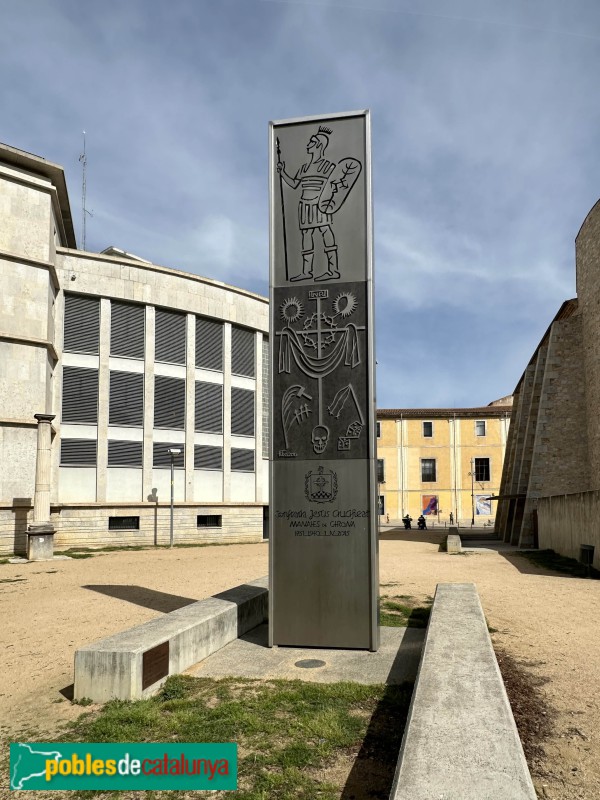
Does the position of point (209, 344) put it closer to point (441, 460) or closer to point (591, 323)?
point (591, 323)

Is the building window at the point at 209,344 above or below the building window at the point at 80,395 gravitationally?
above

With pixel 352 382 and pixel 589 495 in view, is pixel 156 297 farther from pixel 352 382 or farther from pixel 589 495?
pixel 352 382

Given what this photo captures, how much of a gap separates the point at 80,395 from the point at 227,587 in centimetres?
1883

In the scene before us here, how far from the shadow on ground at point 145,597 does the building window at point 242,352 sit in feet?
70.9

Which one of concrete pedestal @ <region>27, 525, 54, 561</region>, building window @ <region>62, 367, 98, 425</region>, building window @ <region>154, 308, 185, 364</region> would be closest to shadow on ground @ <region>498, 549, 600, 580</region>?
concrete pedestal @ <region>27, 525, 54, 561</region>

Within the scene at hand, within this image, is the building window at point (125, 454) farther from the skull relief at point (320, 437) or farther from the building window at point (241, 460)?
the skull relief at point (320, 437)

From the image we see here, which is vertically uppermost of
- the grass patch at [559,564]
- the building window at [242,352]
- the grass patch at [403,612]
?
the building window at [242,352]

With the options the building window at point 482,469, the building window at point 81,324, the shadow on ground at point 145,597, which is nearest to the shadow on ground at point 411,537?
the building window at point 81,324

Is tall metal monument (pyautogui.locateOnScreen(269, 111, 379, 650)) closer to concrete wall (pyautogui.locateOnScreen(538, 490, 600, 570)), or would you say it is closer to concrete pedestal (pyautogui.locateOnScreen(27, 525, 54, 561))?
concrete wall (pyautogui.locateOnScreen(538, 490, 600, 570))

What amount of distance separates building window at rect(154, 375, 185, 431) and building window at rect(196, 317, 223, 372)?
1.81 m

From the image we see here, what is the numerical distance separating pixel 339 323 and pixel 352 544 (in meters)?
2.86

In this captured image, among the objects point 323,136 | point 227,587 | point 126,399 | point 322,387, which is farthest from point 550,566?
point 126,399

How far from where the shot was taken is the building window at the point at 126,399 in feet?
101

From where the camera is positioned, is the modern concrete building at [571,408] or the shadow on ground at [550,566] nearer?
the shadow on ground at [550,566]
